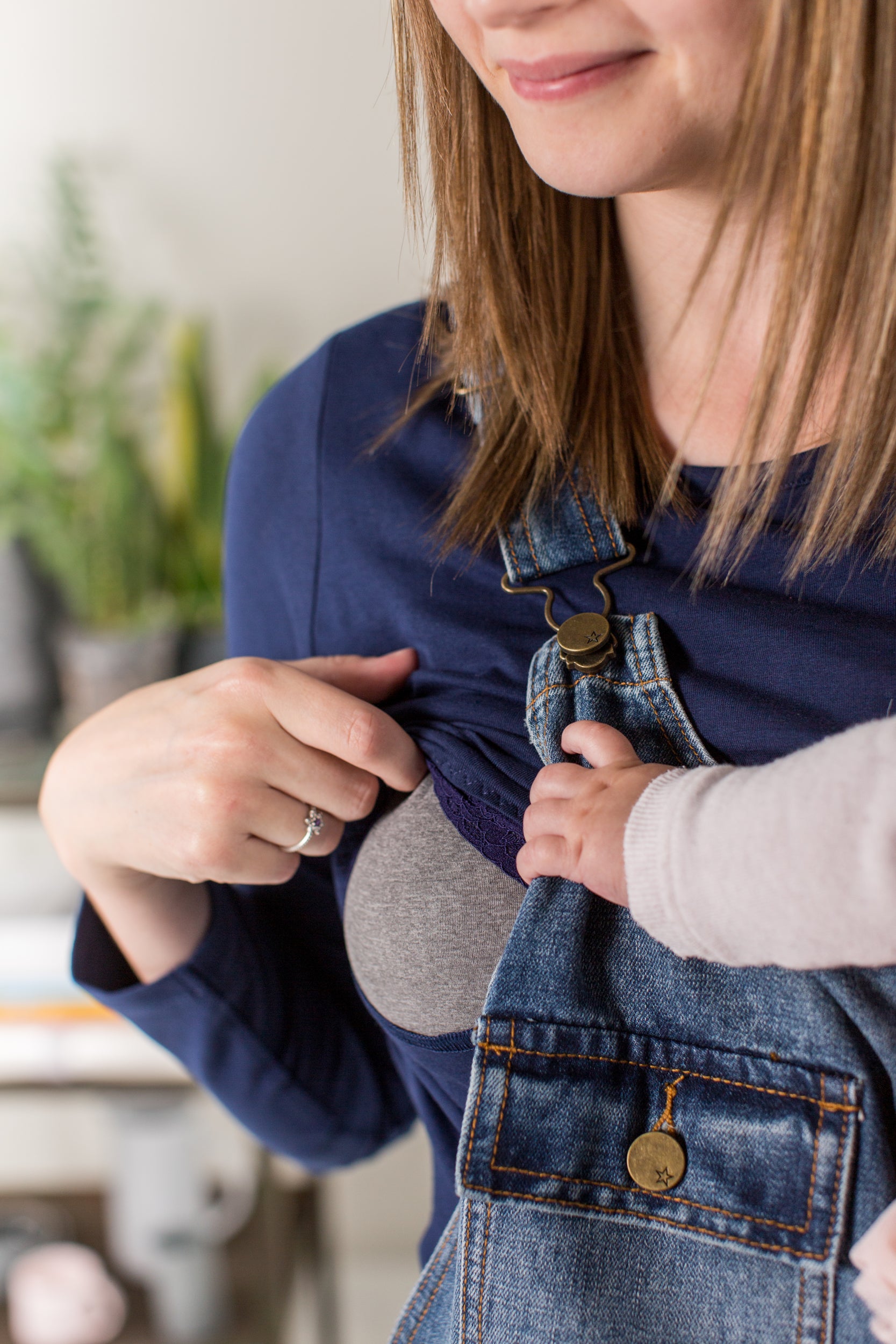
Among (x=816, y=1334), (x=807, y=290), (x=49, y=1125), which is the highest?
(x=807, y=290)

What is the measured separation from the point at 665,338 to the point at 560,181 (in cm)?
17

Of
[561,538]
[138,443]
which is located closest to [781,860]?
[561,538]

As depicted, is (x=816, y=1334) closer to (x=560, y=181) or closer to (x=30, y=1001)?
(x=560, y=181)

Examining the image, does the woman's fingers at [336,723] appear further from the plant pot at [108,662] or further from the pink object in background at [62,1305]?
the pink object in background at [62,1305]

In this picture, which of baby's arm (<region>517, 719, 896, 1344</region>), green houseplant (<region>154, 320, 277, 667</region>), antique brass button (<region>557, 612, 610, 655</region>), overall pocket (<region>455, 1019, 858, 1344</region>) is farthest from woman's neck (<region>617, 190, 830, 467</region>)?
green houseplant (<region>154, 320, 277, 667</region>)

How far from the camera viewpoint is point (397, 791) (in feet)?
2.29

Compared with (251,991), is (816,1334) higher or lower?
higher

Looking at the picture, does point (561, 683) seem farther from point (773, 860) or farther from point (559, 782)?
point (773, 860)

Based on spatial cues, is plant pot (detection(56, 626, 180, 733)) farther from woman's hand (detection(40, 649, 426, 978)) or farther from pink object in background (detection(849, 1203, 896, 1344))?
pink object in background (detection(849, 1203, 896, 1344))

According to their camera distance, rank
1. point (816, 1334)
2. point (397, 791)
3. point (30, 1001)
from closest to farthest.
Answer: point (816, 1334), point (397, 791), point (30, 1001)

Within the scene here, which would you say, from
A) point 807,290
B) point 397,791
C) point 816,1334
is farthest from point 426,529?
point 816,1334

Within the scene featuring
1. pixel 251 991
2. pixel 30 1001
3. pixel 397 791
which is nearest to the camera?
pixel 397 791

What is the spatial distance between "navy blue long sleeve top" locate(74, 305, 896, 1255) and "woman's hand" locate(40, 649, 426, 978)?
0.13 feet

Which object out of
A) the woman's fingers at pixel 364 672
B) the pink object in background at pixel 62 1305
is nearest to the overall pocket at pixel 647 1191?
the woman's fingers at pixel 364 672
